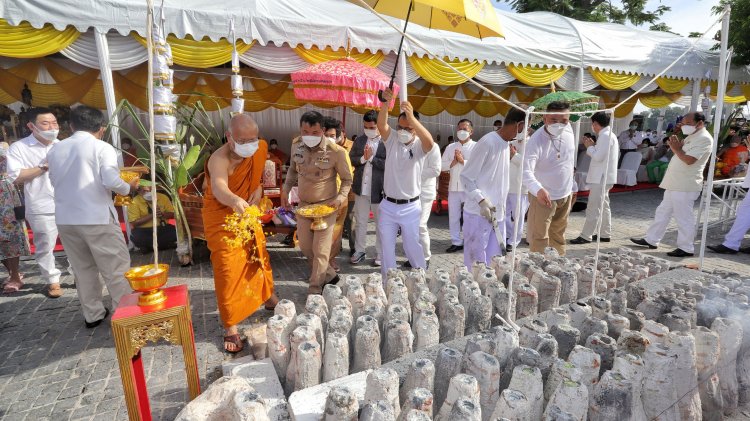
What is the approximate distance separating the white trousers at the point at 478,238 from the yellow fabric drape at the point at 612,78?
6.69m

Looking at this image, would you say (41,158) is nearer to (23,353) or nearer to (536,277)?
(23,353)

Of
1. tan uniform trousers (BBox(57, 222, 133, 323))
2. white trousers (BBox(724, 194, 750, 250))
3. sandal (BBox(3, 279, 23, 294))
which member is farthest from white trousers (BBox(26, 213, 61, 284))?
white trousers (BBox(724, 194, 750, 250))

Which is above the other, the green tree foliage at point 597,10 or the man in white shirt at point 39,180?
the green tree foliage at point 597,10

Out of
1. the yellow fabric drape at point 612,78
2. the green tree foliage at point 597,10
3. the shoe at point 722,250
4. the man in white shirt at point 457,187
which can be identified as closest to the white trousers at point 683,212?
the shoe at point 722,250

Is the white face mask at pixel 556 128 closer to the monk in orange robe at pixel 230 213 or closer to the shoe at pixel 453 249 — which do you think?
the shoe at pixel 453 249

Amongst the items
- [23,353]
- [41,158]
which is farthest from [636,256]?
[41,158]

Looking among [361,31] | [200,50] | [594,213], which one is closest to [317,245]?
[200,50]

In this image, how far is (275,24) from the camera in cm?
598

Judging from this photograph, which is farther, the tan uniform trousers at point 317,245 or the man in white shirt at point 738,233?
the man in white shirt at point 738,233

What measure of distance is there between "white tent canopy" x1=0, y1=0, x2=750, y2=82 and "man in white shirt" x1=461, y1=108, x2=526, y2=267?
146 inches

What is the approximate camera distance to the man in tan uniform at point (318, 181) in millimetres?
3885

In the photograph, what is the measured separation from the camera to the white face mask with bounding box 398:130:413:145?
3727mm

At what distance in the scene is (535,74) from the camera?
809cm

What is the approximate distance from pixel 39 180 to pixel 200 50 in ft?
9.05
